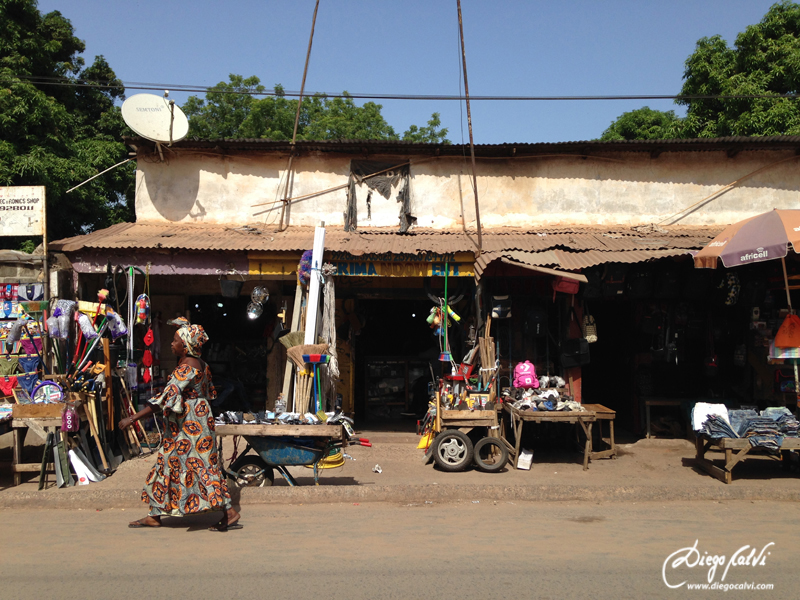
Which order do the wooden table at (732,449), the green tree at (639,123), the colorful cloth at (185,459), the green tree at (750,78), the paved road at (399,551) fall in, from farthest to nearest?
the green tree at (639,123)
the green tree at (750,78)
the wooden table at (732,449)
the colorful cloth at (185,459)
the paved road at (399,551)

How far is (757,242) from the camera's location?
707cm

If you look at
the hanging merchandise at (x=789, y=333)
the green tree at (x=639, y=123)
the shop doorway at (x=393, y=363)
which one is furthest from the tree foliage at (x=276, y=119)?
the hanging merchandise at (x=789, y=333)

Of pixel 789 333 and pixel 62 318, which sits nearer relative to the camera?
pixel 62 318

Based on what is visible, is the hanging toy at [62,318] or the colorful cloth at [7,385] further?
the colorful cloth at [7,385]

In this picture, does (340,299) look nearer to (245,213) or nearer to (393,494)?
(245,213)

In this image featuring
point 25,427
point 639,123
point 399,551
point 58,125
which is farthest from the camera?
point 639,123

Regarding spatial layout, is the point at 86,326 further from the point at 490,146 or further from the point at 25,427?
the point at 490,146

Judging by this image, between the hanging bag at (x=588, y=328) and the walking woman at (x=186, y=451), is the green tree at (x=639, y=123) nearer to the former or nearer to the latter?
the hanging bag at (x=588, y=328)

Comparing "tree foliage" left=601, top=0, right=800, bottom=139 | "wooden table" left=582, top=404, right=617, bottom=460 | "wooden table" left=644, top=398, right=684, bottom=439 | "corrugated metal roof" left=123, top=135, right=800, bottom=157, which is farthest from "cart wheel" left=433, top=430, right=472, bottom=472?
"tree foliage" left=601, top=0, right=800, bottom=139

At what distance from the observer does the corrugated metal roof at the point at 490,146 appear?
9.80 meters

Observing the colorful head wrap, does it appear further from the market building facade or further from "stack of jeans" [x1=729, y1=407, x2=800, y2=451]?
"stack of jeans" [x1=729, y1=407, x2=800, y2=451]

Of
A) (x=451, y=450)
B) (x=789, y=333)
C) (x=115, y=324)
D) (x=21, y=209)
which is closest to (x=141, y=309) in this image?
(x=115, y=324)

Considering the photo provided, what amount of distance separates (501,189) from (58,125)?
10.8m

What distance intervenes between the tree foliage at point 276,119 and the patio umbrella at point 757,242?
698 inches
